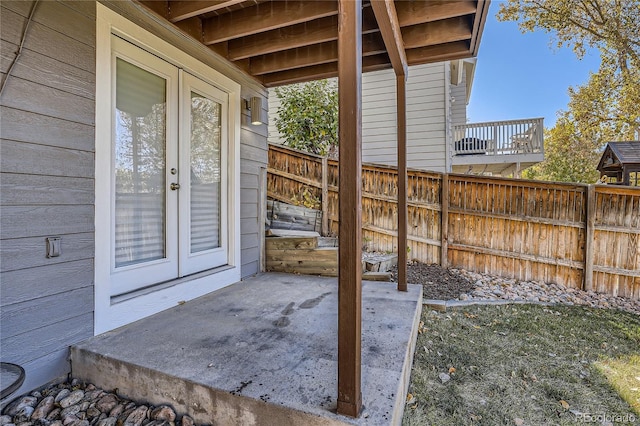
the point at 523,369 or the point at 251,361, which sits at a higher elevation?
the point at 251,361

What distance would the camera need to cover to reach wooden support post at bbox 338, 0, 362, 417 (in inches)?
54.1

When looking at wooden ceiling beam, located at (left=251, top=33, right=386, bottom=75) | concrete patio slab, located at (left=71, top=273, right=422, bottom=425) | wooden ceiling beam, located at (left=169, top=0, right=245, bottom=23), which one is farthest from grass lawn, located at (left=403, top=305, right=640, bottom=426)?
wooden ceiling beam, located at (left=169, top=0, right=245, bottom=23)

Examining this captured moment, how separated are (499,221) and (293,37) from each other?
383 centimetres

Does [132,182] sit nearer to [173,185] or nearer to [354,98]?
[173,185]

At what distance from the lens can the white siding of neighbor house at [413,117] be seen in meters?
7.33

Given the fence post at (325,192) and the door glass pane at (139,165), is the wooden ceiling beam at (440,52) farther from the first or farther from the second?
the door glass pane at (139,165)

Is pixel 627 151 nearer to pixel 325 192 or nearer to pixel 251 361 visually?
pixel 325 192

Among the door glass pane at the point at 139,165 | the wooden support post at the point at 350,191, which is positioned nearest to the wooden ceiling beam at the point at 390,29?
the wooden support post at the point at 350,191

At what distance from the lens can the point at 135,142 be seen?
2463 mm

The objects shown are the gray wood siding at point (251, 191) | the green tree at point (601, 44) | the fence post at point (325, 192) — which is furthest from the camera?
the green tree at point (601, 44)

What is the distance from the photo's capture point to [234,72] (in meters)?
3.43

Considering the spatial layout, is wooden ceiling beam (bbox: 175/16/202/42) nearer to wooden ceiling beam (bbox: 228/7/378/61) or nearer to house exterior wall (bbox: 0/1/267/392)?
wooden ceiling beam (bbox: 228/7/378/61)

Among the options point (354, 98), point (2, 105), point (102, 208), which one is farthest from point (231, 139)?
point (354, 98)

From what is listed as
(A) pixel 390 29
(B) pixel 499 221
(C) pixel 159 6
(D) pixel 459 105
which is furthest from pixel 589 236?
(D) pixel 459 105
